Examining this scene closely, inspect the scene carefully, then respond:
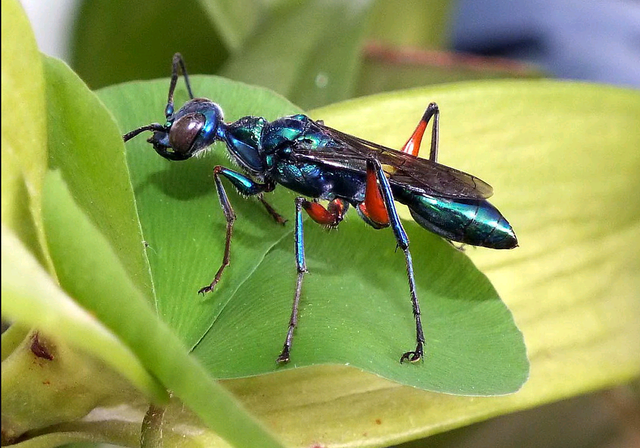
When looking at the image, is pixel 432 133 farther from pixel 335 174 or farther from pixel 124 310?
pixel 124 310

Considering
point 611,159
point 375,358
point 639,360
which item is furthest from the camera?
point 611,159

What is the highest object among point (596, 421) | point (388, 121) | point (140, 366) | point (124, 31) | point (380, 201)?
point (124, 31)

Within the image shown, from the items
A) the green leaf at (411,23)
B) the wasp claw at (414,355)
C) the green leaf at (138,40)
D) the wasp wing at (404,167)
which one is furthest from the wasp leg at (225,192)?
the green leaf at (411,23)

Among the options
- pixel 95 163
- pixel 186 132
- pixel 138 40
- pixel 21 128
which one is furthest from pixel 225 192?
pixel 138 40

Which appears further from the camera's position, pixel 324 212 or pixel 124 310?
pixel 324 212

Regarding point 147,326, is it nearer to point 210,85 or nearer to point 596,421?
point 210,85

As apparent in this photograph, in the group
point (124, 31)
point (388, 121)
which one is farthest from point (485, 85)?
point (124, 31)
